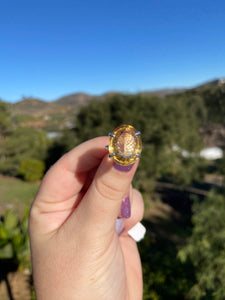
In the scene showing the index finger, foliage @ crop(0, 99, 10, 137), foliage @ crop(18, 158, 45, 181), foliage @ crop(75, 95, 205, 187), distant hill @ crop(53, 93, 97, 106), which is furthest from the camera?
foliage @ crop(18, 158, 45, 181)

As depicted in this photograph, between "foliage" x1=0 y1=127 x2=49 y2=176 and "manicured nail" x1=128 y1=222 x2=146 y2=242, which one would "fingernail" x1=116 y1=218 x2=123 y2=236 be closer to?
"manicured nail" x1=128 y1=222 x2=146 y2=242

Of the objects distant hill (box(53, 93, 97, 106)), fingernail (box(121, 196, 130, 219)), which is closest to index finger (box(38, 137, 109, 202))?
fingernail (box(121, 196, 130, 219))

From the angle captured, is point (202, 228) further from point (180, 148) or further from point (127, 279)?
point (180, 148)

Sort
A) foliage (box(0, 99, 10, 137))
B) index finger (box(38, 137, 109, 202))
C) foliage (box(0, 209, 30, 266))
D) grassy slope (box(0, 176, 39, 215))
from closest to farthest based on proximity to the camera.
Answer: index finger (box(38, 137, 109, 202)), foliage (box(0, 209, 30, 266)), grassy slope (box(0, 176, 39, 215)), foliage (box(0, 99, 10, 137))

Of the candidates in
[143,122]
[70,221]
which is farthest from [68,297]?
[143,122]

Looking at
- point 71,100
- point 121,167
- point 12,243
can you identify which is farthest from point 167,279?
point 71,100

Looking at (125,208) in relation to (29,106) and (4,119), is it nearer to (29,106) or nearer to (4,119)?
(29,106)
